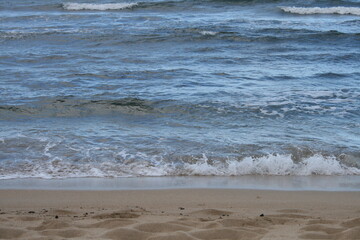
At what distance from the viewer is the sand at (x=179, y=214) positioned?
156 inches

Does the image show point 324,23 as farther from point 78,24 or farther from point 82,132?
point 82,132

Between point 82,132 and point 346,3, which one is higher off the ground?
point 346,3

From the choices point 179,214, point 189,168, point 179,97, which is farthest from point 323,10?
point 179,214

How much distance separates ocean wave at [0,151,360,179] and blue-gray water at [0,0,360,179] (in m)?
0.02

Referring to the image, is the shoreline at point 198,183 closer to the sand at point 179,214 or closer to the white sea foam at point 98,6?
the sand at point 179,214

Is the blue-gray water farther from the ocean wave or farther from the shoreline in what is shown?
the shoreline

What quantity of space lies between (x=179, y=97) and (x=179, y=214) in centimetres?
506

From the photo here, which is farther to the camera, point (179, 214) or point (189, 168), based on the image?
point (189, 168)

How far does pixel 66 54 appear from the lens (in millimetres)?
13766

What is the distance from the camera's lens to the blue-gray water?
6473 millimetres

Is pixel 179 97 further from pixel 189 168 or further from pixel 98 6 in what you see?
pixel 98 6

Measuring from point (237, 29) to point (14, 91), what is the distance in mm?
9372

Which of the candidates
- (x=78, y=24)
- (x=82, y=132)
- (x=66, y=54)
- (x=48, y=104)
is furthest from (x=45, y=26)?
(x=82, y=132)

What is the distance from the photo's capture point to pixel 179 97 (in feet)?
31.3
